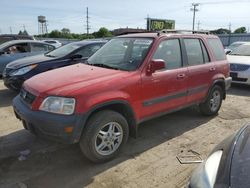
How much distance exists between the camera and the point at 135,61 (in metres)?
4.18

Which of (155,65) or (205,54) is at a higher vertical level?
(205,54)

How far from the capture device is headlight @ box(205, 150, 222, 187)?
1.93 meters

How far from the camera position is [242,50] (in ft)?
33.7

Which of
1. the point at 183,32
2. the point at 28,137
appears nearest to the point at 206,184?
the point at 28,137

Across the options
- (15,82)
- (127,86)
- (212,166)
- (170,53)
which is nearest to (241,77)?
(170,53)

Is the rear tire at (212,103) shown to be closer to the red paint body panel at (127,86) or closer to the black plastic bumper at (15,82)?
the red paint body panel at (127,86)

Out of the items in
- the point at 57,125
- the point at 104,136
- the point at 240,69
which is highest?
the point at 240,69

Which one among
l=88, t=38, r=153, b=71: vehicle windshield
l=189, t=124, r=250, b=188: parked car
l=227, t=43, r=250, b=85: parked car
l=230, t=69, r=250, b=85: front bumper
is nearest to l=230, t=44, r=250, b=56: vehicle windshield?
l=227, t=43, r=250, b=85: parked car

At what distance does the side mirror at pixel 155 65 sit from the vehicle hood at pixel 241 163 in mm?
1902

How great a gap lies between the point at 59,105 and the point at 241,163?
86.1 inches

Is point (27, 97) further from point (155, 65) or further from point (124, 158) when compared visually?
point (155, 65)

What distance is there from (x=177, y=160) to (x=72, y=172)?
149 centimetres

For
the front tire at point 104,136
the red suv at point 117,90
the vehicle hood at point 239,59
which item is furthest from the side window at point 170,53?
the vehicle hood at point 239,59

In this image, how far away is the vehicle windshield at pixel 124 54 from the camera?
4176mm
